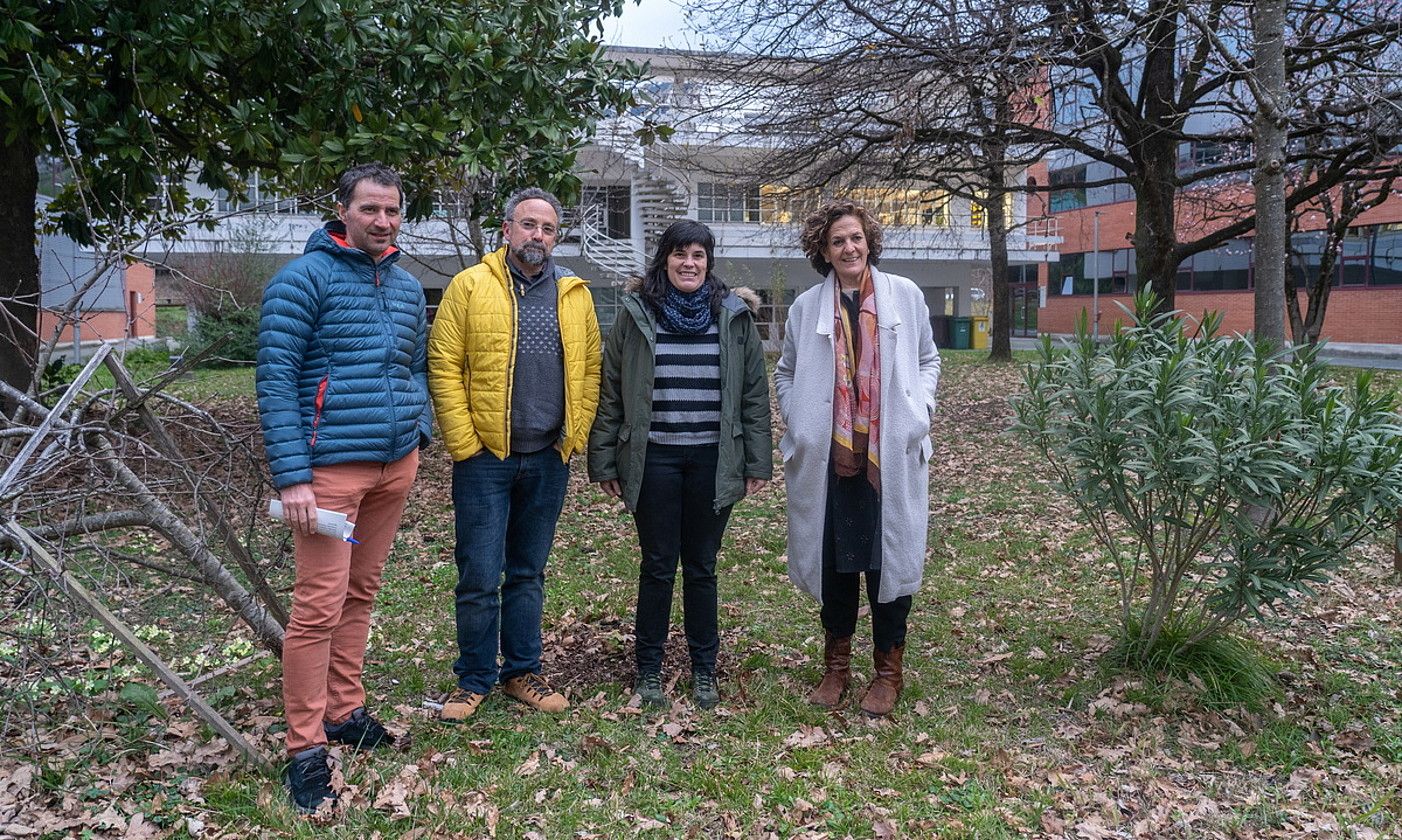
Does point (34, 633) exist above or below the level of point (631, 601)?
above

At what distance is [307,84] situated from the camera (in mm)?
7324

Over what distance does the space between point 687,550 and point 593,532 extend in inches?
160

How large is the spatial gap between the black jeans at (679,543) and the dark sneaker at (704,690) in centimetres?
3

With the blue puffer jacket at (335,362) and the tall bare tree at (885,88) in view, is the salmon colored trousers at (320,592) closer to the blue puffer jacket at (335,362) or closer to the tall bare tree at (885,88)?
the blue puffer jacket at (335,362)

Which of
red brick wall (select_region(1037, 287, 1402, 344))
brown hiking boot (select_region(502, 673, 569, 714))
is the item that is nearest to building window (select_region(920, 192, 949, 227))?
red brick wall (select_region(1037, 287, 1402, 344))

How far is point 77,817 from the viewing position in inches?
129

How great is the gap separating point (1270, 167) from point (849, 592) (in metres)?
→ 4.77

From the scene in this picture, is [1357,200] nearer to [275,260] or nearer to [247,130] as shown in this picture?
[247,130]

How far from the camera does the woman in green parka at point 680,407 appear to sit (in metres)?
4.17

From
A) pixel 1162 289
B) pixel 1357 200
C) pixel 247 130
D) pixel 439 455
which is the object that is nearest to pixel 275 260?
pixel 439 455

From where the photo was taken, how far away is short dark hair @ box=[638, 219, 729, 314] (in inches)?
164

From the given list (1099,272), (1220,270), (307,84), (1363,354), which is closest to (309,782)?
(307,84)

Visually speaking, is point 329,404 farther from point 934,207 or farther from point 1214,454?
point 934,207

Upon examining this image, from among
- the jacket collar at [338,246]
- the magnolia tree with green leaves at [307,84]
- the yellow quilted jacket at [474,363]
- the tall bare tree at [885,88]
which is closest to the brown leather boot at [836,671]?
the yellow quilted jacket at [474,363]
